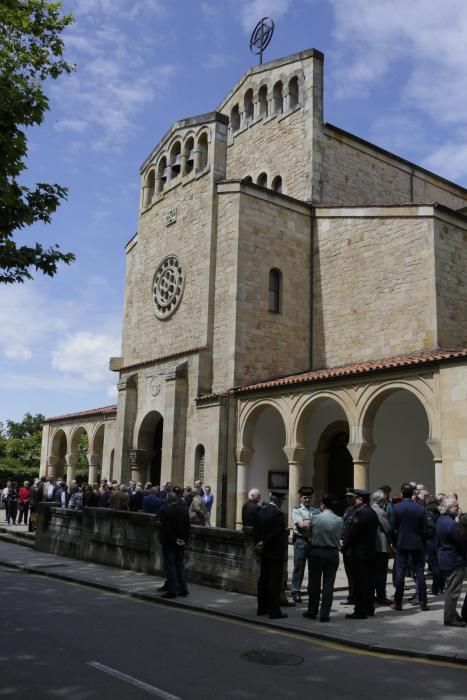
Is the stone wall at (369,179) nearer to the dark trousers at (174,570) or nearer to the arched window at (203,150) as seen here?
the arched window at (203,150)

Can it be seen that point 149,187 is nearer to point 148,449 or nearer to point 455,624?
point 148,449

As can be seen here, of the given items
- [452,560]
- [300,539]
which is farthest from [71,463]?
[452,560]

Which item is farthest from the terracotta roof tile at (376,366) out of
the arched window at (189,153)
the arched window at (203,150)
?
the arched window at (189,153)

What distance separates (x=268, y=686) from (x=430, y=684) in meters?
1.43

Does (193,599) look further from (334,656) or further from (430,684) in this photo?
(430,684)

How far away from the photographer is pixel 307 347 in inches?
880

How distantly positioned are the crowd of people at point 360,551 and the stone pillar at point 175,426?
1151 centimetres

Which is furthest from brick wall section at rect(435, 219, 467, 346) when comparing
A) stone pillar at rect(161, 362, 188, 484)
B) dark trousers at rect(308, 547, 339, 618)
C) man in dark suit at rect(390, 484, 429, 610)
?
dark trousers at rect(308, 547, 339, 618)

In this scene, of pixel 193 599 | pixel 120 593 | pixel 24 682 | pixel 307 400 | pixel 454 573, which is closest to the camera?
pixel 24 682

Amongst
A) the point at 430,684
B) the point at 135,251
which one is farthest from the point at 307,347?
the point at 430,684

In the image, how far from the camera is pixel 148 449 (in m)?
24.4

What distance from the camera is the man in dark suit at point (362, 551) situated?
29.3 ft

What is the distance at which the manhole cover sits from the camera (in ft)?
21.1

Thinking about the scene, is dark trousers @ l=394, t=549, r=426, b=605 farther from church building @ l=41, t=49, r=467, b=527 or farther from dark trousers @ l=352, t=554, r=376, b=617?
church building @ l=41, t=49, r=467, b=527
